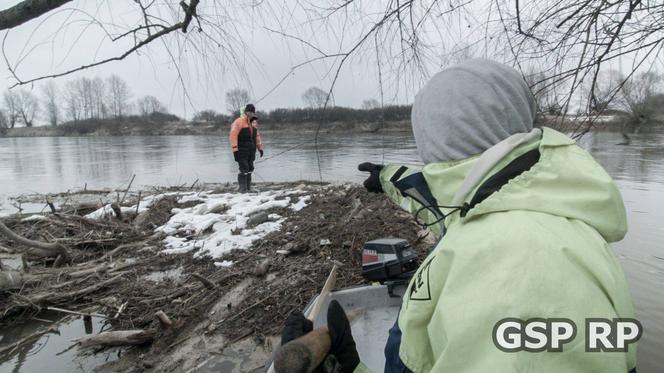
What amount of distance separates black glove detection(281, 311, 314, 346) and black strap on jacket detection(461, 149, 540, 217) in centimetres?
118

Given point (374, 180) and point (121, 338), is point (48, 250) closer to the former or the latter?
point (121, 338)

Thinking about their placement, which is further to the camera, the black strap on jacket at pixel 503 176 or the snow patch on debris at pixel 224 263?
the snow patch on debris at pixel 224 263

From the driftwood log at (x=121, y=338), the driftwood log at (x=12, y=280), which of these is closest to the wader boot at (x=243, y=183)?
the driftwood log at (x=12, y=280)

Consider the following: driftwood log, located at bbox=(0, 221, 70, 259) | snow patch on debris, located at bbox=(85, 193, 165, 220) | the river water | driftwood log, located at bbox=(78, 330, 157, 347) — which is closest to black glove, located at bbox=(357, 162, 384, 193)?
the river water

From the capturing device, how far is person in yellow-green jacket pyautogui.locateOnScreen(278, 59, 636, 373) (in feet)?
2.53

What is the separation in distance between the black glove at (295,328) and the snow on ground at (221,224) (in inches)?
125

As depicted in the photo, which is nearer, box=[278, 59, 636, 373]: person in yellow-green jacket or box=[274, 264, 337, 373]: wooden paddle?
box=[278, 59, 636, 373]: person in yellow-green jacket

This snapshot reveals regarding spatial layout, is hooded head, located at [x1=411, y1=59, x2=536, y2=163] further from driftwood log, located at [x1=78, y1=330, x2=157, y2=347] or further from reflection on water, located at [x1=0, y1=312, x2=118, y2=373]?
reflection on water, located at [x1=0, y1=312, x2=118, y2=373]

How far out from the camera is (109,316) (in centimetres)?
388

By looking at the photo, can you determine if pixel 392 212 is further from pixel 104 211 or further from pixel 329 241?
pixel 104 211

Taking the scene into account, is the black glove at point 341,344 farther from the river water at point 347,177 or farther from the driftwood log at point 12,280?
the driftwood log at point 12,280

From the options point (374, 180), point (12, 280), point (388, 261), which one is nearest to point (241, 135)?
point (12, 280)

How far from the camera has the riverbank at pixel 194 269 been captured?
3.44 metres

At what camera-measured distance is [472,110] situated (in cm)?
120
